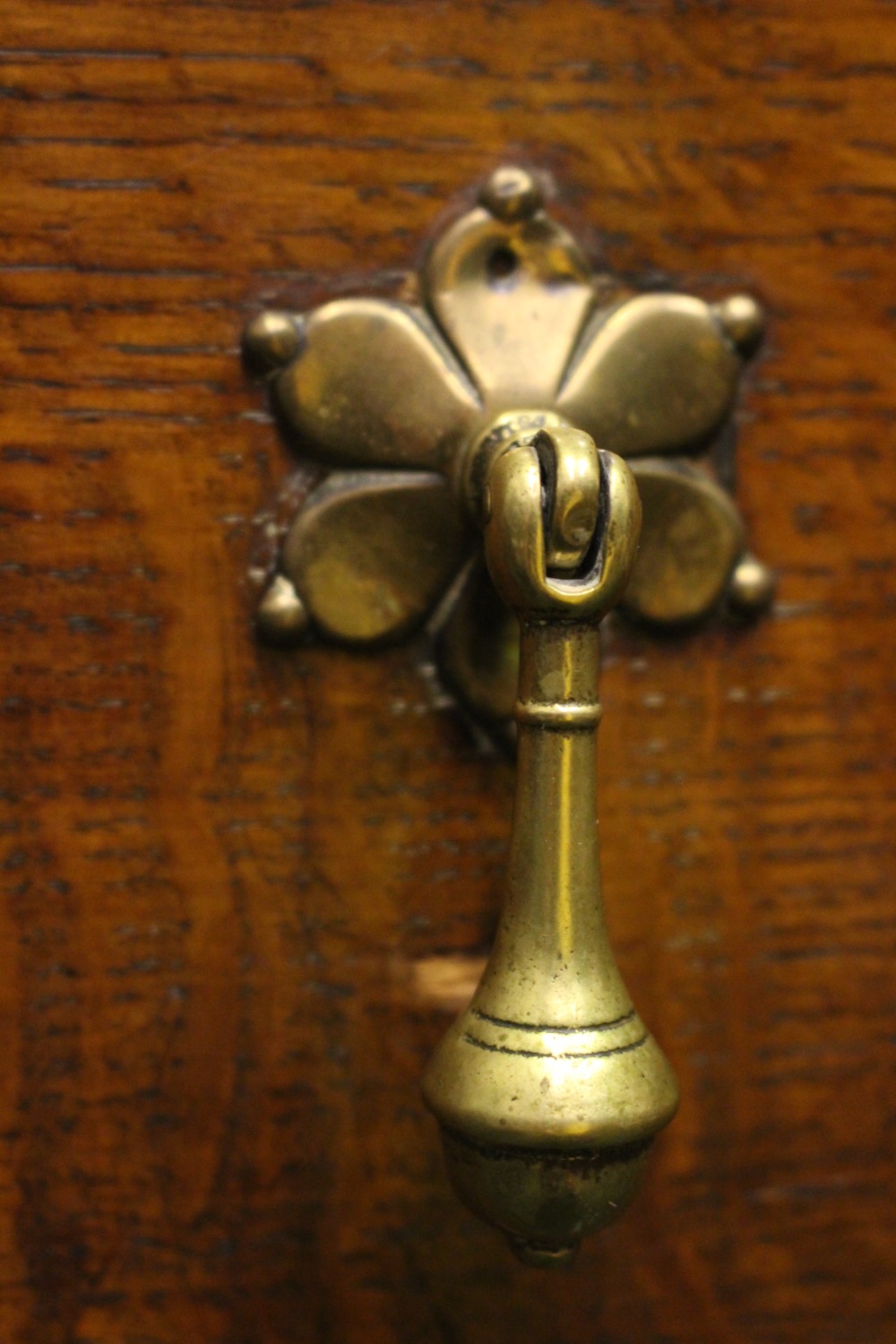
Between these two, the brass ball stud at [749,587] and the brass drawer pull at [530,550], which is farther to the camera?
the brass ball stud at [749,587]

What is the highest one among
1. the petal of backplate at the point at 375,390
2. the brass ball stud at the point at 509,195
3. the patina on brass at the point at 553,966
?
the brass ball stud at the point at 509,195

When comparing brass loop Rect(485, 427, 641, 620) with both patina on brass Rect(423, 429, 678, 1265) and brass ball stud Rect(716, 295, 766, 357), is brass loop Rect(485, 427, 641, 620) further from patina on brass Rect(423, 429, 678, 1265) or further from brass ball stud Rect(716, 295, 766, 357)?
brass ball stud Rect(716, 295, 766, 357)

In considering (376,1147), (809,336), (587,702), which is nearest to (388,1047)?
(376,1147)

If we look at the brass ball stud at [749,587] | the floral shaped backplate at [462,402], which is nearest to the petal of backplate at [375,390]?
the floral shaped backplate at [462,402]

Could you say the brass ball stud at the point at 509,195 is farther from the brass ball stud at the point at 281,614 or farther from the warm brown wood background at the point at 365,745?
the brass ball stud at the point at 281,614

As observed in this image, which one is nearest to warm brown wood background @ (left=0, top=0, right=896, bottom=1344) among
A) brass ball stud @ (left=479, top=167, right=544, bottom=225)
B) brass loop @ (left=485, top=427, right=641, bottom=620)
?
brass ball stud @ (left=479, top=167, right=544, bottom=225)

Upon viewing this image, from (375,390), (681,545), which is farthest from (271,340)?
(681,545)
